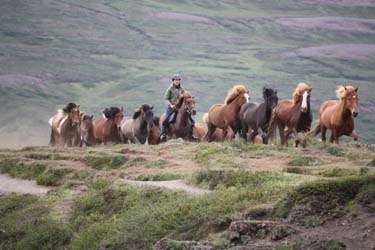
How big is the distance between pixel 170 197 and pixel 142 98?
6183cm

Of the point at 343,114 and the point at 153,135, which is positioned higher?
the point at 343,114

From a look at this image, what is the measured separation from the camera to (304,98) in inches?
1310

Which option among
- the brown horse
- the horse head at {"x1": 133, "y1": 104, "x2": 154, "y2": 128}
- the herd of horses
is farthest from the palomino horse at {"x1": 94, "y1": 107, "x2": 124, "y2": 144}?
the brown horse

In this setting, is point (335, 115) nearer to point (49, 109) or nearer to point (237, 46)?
point (49, 109)

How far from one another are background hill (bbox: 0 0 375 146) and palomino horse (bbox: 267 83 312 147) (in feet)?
122

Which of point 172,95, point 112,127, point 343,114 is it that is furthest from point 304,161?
point 112,127

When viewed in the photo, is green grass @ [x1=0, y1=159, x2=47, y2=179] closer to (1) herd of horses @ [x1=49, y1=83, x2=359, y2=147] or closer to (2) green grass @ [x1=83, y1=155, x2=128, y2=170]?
(2) green grass @ [x1=83, y1=155, x2=128, y2=170]

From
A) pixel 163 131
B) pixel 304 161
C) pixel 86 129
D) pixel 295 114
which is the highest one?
pixel 295 114

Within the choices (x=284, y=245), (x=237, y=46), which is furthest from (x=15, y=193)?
(x=237, y=46)

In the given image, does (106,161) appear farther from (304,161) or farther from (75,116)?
(75,116)

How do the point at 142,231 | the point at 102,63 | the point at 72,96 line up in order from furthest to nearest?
the point at 102,63 → the point at 72,96 → the point at 142,231

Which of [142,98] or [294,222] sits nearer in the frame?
[294,222]

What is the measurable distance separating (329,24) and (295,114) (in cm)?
7371

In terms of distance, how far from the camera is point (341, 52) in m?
97.2
